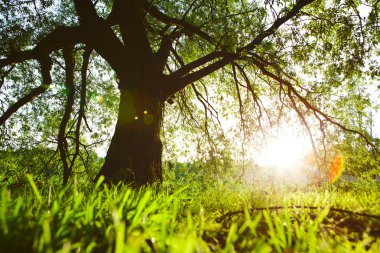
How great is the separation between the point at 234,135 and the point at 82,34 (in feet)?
24.4

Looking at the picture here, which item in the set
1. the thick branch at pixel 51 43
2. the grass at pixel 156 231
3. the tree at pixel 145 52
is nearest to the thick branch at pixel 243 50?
the tree at pixel 145 52

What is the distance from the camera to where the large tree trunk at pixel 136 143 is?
557 cm

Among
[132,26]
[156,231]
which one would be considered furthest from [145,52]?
[156,231]

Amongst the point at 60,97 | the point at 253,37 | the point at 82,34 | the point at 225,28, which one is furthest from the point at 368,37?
the point at 60,97

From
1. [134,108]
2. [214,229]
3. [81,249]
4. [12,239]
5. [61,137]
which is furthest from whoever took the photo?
[61,137]

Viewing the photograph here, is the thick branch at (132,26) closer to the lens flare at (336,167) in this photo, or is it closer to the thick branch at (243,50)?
the thick branch at (243,50)

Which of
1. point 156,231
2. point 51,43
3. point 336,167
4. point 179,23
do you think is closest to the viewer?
point 156,231

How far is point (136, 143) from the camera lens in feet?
19.4

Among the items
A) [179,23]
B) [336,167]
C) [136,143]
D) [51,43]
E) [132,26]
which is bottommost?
[336,167]

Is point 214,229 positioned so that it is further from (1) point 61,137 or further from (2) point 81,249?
(1) point 61,137

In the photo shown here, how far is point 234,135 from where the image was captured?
1220 cm

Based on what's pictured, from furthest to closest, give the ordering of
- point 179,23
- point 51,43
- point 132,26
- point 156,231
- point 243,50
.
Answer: point 179,23, point 132,26, point 243,50, point 51,43, point 156,231

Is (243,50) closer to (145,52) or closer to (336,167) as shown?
(145,52)

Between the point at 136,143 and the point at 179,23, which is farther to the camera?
the point at 179,23
